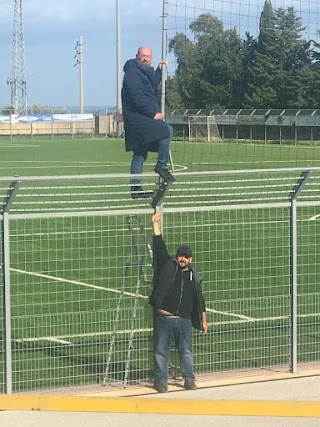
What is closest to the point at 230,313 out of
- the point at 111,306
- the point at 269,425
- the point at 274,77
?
the point at 111,306

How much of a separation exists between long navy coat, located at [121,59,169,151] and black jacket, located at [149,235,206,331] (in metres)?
2.56

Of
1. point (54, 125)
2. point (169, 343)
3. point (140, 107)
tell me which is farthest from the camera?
point (54, 125)

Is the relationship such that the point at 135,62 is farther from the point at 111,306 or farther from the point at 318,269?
the point at 318,269

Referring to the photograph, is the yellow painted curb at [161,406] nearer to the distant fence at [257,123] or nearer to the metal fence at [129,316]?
the metal fence at [129,316]

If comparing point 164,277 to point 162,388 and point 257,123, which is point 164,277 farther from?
point 257,123

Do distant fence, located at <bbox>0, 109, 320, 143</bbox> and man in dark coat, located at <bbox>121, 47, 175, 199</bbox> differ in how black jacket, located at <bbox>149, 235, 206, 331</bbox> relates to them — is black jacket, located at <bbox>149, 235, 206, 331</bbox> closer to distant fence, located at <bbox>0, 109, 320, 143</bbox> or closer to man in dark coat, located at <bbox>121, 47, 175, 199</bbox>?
man in dark coat, located at <bbox>121, 47, 175, 199</bbox>

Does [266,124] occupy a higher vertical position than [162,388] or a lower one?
higher

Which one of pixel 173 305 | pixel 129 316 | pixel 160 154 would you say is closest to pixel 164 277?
pixel 173 305

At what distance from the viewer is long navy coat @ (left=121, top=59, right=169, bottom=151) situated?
9.69 metres

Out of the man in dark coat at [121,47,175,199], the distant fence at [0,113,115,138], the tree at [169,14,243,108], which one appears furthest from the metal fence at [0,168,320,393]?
the distant fence at [0,113,115,138]

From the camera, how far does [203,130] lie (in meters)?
44.6

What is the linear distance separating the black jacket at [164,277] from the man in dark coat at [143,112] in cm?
191

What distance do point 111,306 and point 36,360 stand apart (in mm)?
2352

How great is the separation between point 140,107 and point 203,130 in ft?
115
